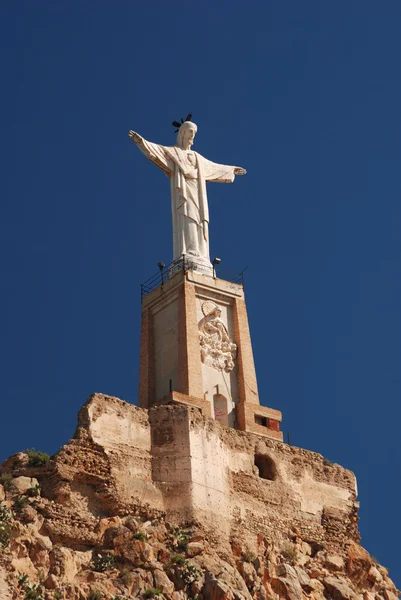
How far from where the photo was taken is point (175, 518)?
2007 inches

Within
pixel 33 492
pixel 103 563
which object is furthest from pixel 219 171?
pixel 103 563

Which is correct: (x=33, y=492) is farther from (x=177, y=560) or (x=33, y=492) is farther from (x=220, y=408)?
(x=220, y=408)

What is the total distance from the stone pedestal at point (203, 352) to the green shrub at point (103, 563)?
22.4ft

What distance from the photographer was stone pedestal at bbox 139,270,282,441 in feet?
182

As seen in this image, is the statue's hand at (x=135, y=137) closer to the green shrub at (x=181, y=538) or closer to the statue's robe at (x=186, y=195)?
the statue's robe at (x=186, y=195)

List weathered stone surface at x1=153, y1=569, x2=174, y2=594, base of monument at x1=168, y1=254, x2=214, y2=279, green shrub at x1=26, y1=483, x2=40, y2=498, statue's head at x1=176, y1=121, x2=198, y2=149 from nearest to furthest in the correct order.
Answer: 1. weathered stone surface at x1=153, y1=569, x2=174, y2=594
2. green shrub at x1=26, y1=483, x2=40, y2=498
3. base of monument at x1=168, y1=254, x2=214, y2=279
4. statue's head at x1=176, y1=121, x2=198, y2=149

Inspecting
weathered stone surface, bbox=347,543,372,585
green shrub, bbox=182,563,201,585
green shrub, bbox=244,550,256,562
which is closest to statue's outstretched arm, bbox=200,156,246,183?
weathered stone surface, bbox=347,543,372,585

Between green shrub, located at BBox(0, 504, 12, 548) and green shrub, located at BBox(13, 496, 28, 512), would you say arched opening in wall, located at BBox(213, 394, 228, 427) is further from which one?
green shrub, located at BBox(0, 504, 12, 548)

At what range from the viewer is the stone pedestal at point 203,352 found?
2181 inches

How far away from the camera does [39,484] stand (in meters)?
50.1

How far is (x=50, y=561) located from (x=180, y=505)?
498 centimetres

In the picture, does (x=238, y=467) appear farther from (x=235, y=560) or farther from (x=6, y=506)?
(x=6, y=506)

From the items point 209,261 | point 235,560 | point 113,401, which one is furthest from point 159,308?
point 235,560

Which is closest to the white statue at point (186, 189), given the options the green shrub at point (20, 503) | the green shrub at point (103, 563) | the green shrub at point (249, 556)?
the green shrub at point (249, 556)
